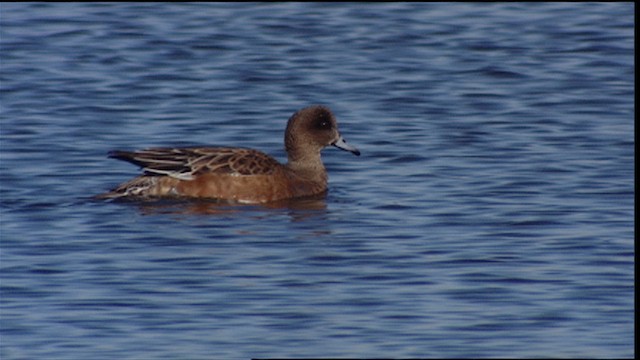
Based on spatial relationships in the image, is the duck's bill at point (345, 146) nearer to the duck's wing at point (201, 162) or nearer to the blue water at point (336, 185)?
the blue water at point (336, 185)

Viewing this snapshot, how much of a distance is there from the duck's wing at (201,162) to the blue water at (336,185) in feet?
0.93

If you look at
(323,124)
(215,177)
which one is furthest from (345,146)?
(215,177)

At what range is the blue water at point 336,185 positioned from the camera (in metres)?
9.91

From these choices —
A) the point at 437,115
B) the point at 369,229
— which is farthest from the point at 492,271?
the point at 437,115

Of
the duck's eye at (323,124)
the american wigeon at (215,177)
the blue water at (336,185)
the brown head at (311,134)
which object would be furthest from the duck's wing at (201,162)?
the duck's eye at (323,124)

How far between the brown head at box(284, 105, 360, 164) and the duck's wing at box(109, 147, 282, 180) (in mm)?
446

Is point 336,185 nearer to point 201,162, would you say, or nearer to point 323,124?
point 323,124

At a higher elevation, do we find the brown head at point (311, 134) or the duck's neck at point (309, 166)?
the brown head at point (311, 134)

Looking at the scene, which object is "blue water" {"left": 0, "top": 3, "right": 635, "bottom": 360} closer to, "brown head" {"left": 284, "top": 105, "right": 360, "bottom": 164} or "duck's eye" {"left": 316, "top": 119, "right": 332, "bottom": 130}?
"brown head" {"left": 284, "top": 105, "right": 360, "bottom": 164}

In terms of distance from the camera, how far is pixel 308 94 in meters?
18.1

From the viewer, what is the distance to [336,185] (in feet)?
48.1

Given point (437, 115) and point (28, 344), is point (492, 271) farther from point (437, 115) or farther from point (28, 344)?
point (437, 115)

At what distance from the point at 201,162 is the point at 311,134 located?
1057mm

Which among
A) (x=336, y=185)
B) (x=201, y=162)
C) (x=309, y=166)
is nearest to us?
(x=201, y=162)
